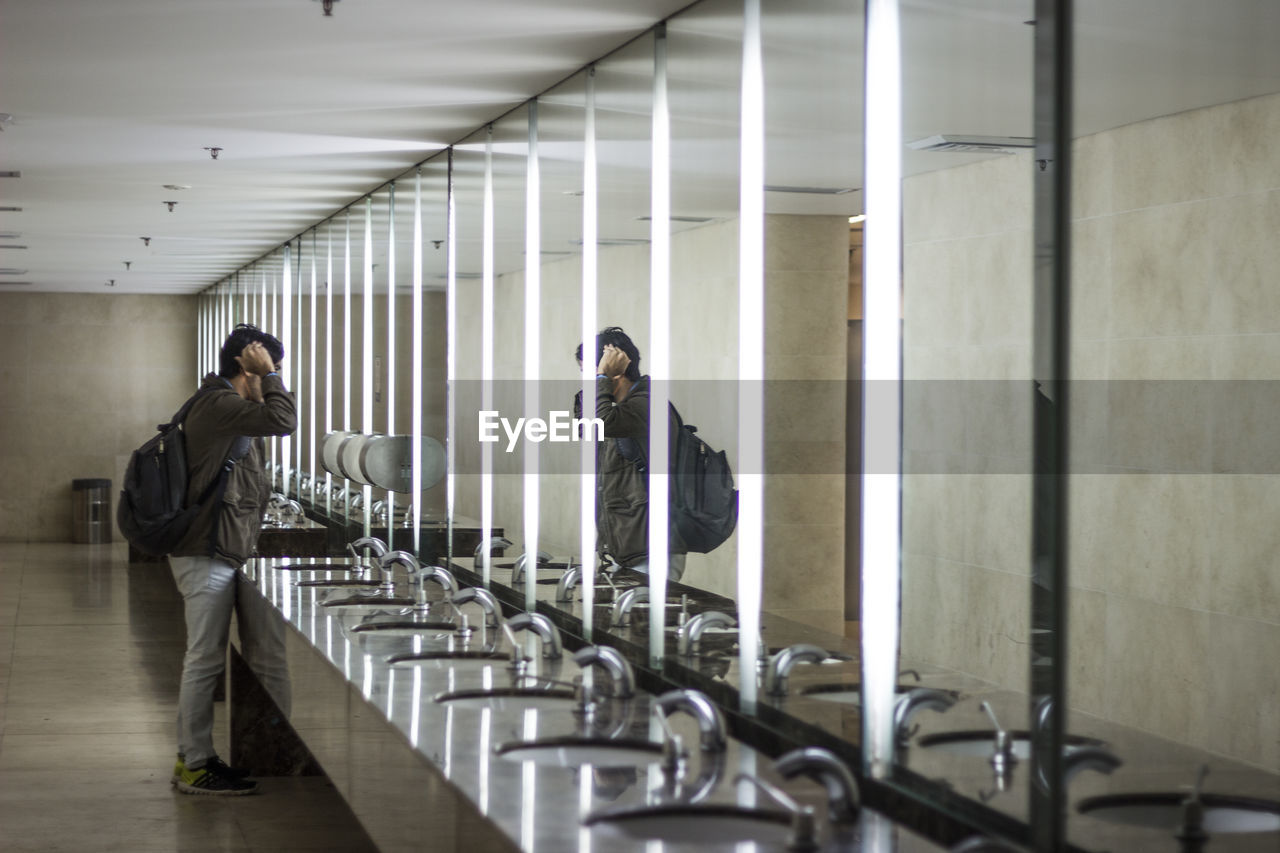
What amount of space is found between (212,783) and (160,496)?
107 centimetres

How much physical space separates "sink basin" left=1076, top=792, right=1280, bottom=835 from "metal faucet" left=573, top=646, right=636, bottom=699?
4.40 ft

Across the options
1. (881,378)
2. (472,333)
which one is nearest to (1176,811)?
(881,378)

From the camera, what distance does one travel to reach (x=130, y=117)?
531cm

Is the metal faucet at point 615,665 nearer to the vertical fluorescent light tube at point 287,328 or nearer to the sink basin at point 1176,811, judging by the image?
the sink basin at point 1176,811

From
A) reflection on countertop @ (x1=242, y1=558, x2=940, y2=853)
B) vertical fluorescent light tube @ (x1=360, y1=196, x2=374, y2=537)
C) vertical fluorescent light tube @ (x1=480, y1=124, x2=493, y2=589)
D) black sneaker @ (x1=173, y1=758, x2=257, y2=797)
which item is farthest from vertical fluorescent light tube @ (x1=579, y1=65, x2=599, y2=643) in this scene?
vertical fluorescent light tube @ (x1=360, y1=196, x2=374, y2=537)

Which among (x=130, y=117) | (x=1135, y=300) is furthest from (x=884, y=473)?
(x=130, y=117)

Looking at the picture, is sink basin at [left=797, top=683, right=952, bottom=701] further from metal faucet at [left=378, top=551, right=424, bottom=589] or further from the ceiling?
metal faucet at [left=378, top=551, right=424, bottom=589]

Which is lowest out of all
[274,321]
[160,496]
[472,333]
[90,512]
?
[90,512]

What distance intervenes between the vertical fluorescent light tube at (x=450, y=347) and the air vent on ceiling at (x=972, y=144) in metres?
A: 3.61

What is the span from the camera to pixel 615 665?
3221 mm

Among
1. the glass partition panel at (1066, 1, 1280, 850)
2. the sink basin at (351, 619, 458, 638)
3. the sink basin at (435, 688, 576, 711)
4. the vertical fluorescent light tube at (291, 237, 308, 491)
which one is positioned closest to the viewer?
the glass partition panel at (1066, 1, 1280, 850)

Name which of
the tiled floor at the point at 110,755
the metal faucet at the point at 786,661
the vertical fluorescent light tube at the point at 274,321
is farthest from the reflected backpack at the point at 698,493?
the vertical fluorescent light tube at the point at 274,321

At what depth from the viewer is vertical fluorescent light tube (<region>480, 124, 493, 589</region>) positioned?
211 inches

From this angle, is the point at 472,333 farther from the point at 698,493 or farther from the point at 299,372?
the point at 299,372
